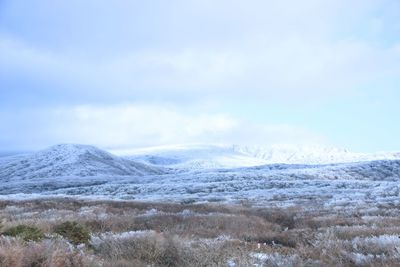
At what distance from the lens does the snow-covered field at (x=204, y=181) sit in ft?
145

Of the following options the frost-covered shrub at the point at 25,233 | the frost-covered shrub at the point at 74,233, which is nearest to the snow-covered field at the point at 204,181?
the frost-covered shrub at the point at 74,233

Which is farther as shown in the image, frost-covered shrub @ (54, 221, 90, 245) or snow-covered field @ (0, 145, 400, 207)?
snow-covered field @ (0, 145, 400, 207)

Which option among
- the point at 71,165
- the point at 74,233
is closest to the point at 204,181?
the point at 74,233

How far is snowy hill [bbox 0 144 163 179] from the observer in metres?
144

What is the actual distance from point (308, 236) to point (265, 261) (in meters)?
3.82

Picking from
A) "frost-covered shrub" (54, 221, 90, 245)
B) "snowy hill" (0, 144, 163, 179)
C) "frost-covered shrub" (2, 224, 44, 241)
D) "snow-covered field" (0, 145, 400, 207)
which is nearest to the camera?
"frost-covered shrub" (2, 224, 44, 241)

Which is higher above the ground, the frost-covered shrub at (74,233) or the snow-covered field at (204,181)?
the frost-covered shrub at (74,233)

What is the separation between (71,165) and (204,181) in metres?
76.4

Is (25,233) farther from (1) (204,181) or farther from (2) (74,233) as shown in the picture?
(1) (204,181)

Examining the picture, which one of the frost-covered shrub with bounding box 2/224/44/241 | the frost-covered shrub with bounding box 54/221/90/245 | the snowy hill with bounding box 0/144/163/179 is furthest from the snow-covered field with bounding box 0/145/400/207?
the frost-covered shrub with bounding box 2/224/44/241

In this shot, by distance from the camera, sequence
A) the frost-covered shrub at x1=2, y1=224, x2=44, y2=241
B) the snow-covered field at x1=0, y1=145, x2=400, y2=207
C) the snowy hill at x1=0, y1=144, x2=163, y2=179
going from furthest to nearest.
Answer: the snowy hill at x1=0, y1=144, x2=163, y2=179 → the snow-covered field at x1=0, y1=145, x2=400, y2=207 → the frost-covered shrub at x1=2, y1=224, x2=44, y2=241

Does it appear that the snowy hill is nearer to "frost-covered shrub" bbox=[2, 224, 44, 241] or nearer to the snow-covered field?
the snow-covered field

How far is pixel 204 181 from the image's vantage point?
83562 millimetres

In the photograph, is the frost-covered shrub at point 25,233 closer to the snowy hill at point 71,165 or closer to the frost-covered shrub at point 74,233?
the frost-covered shrub at point 74,233
